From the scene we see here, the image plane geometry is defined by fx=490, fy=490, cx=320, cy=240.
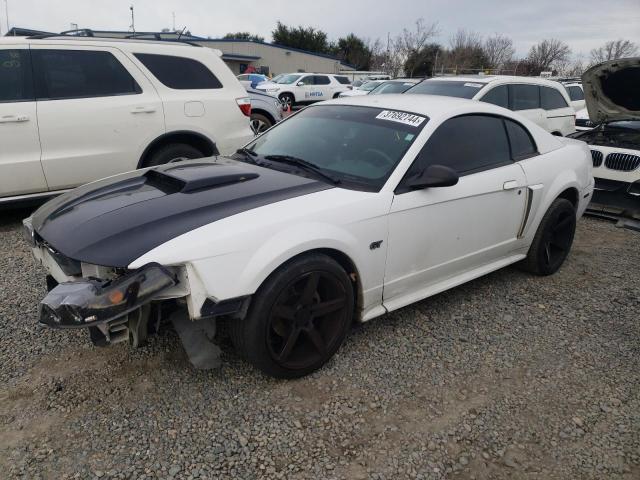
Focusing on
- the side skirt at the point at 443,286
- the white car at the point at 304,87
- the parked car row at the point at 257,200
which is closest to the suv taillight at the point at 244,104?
the parked car row at the point at 257,200

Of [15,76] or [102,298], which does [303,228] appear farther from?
[15,76]

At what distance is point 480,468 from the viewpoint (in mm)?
2281

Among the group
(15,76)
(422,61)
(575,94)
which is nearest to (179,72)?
(15,76)

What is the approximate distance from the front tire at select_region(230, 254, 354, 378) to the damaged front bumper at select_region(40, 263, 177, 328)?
1.61ft

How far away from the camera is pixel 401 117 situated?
3379 mm

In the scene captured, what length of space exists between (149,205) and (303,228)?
850mm

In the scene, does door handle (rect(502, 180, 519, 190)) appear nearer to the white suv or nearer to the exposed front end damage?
the exposed front end damage

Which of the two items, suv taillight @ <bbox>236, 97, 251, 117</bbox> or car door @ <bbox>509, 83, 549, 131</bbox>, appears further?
car door @ <bbox>509, 83, 549, 131</bbox>

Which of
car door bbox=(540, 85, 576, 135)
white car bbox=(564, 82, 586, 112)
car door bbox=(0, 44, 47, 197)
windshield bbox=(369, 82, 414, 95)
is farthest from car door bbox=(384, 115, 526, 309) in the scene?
white car bbox=(564, 82, 586, 112)

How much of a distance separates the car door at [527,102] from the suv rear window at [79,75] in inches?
231

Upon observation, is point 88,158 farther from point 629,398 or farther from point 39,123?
point 629,398

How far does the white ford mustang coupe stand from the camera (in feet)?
7.62

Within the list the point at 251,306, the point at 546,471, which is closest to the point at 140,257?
the point at 251,306

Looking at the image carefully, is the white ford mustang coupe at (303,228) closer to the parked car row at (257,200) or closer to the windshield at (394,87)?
the parked car row at (257,200)
